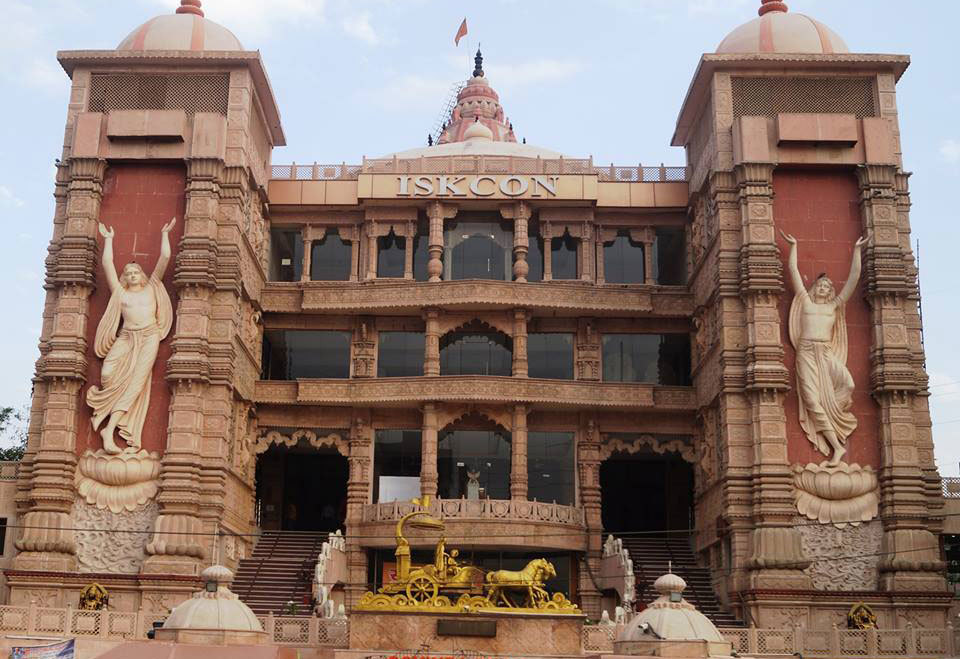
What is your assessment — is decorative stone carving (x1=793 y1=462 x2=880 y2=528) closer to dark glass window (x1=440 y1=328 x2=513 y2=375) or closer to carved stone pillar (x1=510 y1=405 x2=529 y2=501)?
carved stone pillar (x1=510 y1=405 x2=529 y2=501)

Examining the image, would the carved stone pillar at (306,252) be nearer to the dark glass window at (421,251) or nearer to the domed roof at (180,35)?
the dark glass window at (421,251)

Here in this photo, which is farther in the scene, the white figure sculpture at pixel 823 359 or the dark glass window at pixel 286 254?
the dark glass window at pixel 286 254

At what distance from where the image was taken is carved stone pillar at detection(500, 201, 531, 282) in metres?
40.8

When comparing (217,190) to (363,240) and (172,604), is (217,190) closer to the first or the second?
(363,240)

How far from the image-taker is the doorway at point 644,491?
138 feet

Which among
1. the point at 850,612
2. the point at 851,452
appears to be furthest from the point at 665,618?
the point at 851,452

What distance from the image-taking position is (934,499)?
34.8 metres

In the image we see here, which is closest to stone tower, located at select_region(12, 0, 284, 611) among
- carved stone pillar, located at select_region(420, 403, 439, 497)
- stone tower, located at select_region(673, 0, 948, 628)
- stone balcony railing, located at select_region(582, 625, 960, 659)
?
carved stone pillar, located at select_region(420, 403, 439, 497)

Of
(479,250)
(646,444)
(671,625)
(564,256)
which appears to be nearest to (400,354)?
(479,250)

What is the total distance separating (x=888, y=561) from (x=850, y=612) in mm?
1942

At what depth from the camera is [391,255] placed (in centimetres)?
4259

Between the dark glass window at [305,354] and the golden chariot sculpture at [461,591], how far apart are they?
1720 centimetres

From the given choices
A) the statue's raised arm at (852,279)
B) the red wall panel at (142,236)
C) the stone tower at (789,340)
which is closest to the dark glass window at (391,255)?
the red wall panel at (142,236)

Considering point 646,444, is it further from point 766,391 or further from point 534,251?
point 534,251
